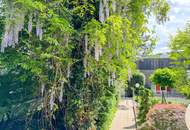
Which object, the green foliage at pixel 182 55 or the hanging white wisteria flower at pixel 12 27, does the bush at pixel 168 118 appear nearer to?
the hanging white wisteria flower at pixel 12 27

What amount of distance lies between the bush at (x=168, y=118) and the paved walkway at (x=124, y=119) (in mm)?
3746

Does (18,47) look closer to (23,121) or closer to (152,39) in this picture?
(23,121)

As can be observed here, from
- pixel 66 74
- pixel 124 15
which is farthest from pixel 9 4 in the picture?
pixel 124 15

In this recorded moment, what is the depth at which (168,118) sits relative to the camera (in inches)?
374

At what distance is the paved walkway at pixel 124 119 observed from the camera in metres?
13.7

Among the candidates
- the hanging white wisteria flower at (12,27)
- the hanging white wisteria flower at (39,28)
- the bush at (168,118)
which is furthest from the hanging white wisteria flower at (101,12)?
the bush at (168,118)

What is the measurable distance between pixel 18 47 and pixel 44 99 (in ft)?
4.98

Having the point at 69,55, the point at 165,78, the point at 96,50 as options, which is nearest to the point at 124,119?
the point at 165,78

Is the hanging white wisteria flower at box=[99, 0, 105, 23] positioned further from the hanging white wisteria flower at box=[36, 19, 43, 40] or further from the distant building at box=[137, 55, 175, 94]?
the distant building at box=[137, 55, 175, 94]

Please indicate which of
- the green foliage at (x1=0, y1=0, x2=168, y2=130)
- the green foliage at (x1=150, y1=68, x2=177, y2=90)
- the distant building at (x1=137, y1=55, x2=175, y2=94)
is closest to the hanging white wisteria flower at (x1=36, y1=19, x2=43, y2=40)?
the green foliage at (x1=0, y1=0, x2=168, y2=130)

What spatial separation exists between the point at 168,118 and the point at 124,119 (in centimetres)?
628

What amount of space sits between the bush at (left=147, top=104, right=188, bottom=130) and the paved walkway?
375cm

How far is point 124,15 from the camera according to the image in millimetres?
9828

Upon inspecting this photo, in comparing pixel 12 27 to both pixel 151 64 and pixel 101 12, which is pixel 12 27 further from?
pixel 151 64
